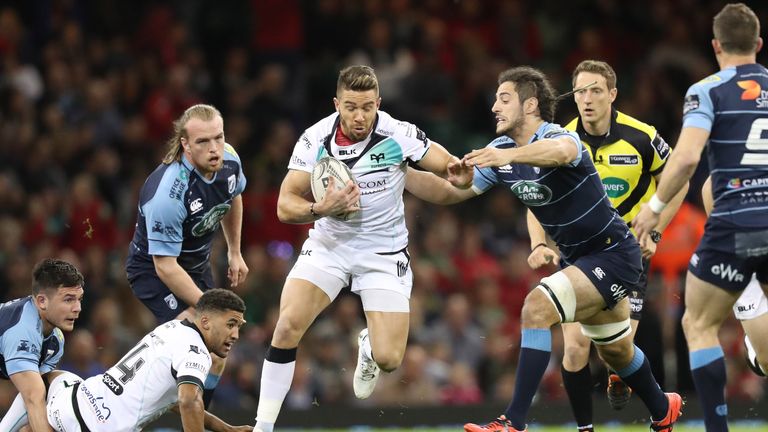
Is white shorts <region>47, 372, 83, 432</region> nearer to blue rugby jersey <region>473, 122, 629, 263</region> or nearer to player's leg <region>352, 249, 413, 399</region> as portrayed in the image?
player's leg <region>352, 249, 413, 399</region>

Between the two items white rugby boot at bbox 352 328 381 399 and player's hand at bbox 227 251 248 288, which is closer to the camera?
white rugby boot at bbox 352 328 381 399

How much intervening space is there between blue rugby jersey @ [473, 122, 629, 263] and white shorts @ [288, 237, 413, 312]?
1035mm

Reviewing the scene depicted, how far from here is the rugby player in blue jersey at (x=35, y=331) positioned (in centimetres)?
799

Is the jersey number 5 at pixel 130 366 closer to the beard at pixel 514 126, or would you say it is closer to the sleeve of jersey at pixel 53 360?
the sleeve of jersey at pixel 53 360

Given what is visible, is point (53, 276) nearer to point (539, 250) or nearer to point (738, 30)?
point (539, 250)

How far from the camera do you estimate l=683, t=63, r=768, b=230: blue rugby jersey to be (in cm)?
735

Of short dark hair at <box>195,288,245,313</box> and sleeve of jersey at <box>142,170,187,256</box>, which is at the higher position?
sleeve of jersey at <box>142,170,187,256</box>

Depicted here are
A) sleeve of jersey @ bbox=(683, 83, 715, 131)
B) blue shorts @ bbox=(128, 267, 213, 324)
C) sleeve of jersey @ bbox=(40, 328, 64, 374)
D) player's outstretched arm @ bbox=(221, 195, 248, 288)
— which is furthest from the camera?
player's outstretched arm @ bbox=(221, 195, 248, 288)

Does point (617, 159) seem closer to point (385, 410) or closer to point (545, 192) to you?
point (545, 192)

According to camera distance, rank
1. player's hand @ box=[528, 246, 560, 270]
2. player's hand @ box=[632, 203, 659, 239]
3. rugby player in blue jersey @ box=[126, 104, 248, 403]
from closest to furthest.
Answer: player's hand @ box=[632, 203, 659, 239] → player's hand @ box=[528, 246, 560, 270] → rugby player in blue jersey @ box=[126, 104, 248, 403]

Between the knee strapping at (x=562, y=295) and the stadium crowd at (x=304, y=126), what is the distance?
4.47 meters

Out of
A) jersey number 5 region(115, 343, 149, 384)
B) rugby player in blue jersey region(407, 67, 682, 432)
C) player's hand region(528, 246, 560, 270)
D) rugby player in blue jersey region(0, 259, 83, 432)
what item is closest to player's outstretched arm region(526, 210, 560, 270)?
player's hand region(528, 246, 560, 270)

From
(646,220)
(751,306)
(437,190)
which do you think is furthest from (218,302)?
(751,306)

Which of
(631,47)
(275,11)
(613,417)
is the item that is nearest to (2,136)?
(275,11)
